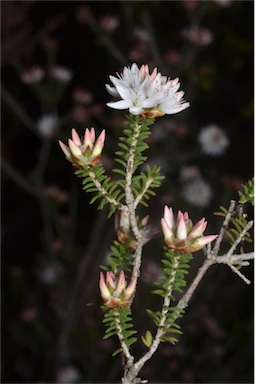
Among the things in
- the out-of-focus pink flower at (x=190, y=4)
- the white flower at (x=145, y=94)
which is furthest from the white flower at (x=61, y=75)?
the white flower at (x=145, y=94)

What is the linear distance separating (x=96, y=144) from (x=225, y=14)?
245 centimetres

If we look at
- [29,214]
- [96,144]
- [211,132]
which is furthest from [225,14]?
[96,144]

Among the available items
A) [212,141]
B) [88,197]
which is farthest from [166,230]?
[88,197]

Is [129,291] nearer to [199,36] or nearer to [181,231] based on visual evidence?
[181,231]

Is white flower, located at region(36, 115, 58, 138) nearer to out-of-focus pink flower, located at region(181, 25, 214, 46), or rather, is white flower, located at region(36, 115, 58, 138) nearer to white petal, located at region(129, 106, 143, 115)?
out-of-focus pink flower, located at region(181, 25, 214, 46)

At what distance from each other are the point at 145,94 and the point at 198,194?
1.50 m

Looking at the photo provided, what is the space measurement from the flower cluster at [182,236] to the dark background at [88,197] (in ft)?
3.56

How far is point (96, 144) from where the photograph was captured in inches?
17.8

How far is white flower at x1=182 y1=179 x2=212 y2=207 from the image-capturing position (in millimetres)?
1934

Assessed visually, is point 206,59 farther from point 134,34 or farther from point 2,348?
point 2,348

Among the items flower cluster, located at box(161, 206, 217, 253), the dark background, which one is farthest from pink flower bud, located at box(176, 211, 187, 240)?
the dark background

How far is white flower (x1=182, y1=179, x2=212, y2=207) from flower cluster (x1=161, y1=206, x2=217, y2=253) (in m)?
1.50

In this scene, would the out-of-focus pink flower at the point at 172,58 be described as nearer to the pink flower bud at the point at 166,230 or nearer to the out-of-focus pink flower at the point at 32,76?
the out-of-focus pink flower at the point at 32,76

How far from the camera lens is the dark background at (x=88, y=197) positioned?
191cm
